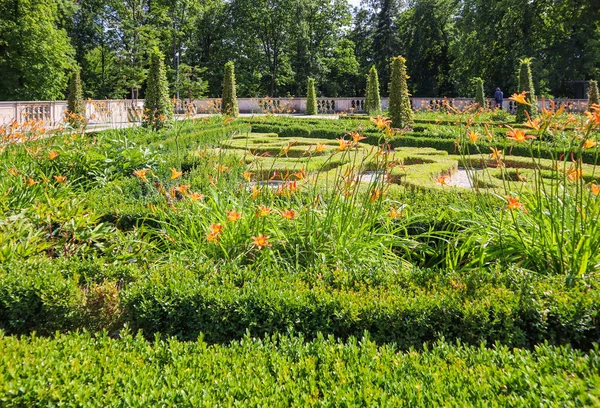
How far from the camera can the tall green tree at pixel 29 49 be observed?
1080 inches

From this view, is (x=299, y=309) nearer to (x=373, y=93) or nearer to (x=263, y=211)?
(x=263, y=211)

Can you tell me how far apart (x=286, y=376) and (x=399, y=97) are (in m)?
14.5

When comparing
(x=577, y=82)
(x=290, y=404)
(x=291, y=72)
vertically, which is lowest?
(x=290, y=404)

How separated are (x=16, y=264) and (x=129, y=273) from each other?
751 mm

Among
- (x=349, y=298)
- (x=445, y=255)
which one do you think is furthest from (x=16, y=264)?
(x=445, y=255)

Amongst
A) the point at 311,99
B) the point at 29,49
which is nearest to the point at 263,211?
the point at 311,99

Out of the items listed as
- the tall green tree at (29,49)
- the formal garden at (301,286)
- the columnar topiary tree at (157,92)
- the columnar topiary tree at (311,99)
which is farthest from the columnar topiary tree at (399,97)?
the tall green tree at (29,49)

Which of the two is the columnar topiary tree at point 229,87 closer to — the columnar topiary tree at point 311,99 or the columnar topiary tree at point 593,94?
the columnar topiary tree at point 311,99

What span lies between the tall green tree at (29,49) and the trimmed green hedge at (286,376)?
3065 centimetres

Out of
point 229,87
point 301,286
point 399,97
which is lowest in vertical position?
point 301,286

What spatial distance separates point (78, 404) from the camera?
1.79 meters

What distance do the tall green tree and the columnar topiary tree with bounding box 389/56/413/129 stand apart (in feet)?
72.6

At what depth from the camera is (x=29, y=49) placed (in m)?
27.7

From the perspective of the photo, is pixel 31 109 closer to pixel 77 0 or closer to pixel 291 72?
pixel 77 0
